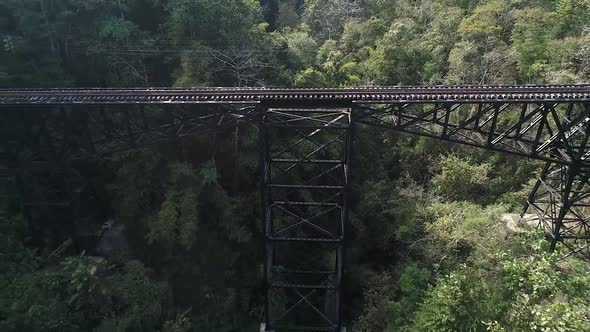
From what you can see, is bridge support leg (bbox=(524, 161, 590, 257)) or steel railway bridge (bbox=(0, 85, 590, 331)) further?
bridge support leg (bbox=(524, 161, 590, 257))

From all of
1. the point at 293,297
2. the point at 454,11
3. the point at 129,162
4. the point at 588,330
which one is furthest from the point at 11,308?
the point at 454,11

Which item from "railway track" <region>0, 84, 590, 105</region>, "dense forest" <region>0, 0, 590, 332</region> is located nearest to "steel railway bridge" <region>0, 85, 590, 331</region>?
"railway track" <region>0, 84, 590, 105</region>

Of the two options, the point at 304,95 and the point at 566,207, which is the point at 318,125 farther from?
the point at 566,207

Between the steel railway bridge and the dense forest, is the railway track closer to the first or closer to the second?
the steel railway bridge

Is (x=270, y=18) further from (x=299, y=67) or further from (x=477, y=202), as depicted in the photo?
(x=477, y=202)

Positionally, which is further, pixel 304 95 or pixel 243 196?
pixel 243 196

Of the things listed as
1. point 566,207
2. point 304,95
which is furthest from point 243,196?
point 566,207
